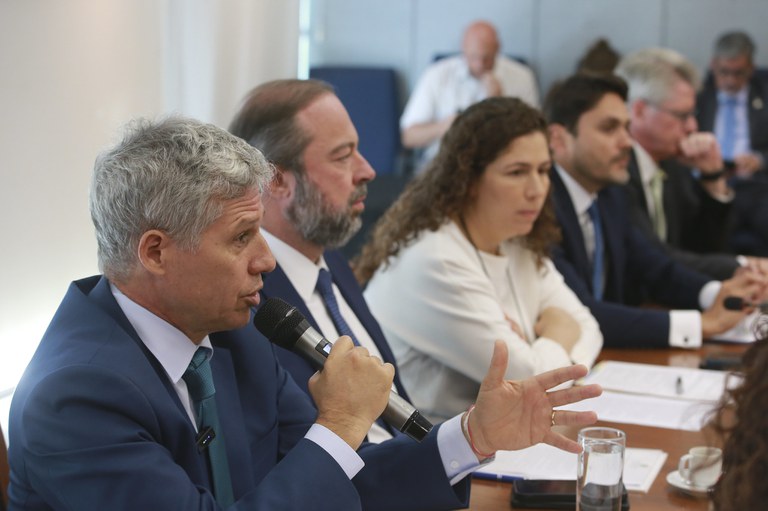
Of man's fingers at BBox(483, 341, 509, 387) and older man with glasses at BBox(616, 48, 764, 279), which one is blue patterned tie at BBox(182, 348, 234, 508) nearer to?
man's fingers at BBox(483, 341, 509, 387)

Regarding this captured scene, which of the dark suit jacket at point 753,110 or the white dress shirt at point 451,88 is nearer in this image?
the dark suit jacket at point 753,110

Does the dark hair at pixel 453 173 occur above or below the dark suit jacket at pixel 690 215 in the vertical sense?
above

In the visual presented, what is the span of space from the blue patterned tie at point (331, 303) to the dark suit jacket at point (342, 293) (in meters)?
0.07

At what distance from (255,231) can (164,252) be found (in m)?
0.15

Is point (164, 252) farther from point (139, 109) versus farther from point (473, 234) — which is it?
point (473, 234)

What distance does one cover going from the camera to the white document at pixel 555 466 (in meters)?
1.91

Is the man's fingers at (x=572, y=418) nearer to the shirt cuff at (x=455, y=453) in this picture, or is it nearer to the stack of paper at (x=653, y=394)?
the shirt cuff at (x=455, y=453)

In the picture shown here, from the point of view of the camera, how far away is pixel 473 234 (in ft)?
9.24

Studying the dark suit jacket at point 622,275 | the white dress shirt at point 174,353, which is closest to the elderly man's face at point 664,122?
the dark suit jacket at point 622,275

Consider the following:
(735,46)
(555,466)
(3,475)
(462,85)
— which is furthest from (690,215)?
(3,475)

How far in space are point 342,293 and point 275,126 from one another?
1.34ft

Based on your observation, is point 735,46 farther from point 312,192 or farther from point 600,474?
point 600,474

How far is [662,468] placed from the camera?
1982 millimetres

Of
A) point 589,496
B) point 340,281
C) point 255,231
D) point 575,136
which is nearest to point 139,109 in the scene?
point 340,281
